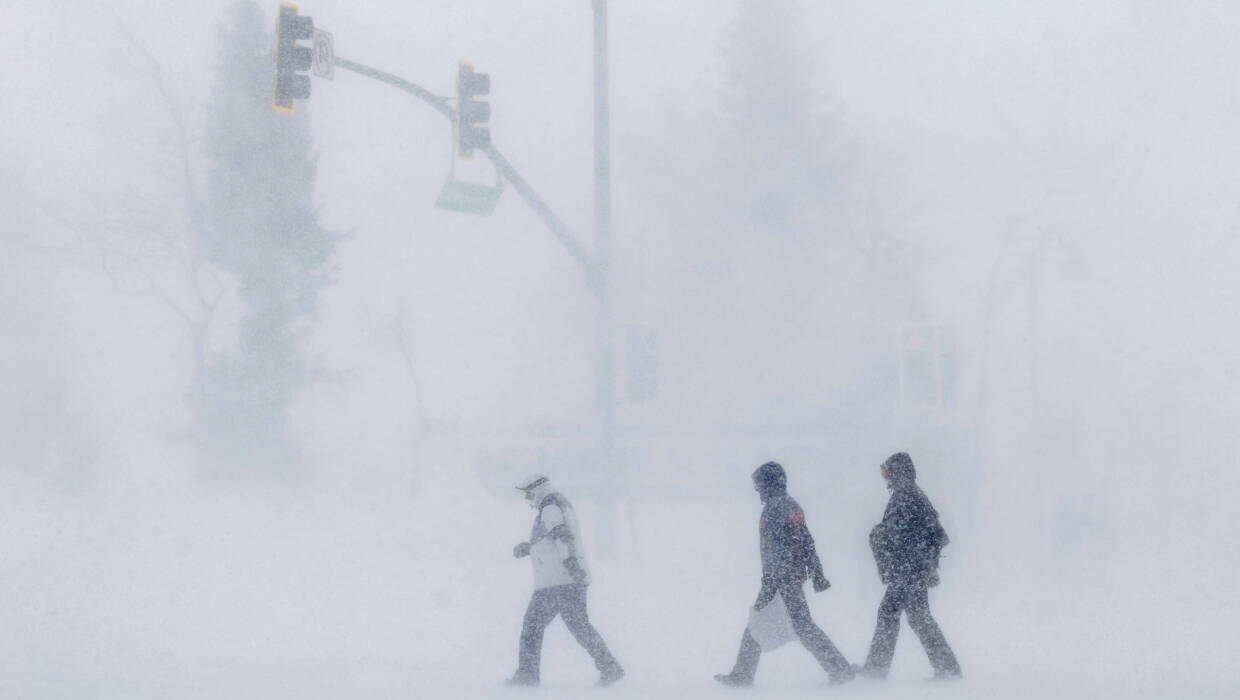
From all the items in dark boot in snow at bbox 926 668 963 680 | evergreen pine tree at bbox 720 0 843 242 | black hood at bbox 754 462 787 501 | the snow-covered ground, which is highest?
evergreen pine tree at bbox 720 0 843 242

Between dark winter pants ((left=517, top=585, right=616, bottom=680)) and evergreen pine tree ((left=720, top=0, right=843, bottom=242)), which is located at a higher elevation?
evergreen pine tree ((left=720, top=0, right=843, bottom=242))

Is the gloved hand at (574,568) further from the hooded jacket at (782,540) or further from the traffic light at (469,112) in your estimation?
the traffic light at (469,112)

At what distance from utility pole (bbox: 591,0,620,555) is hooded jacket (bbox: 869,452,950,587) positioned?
7001mm

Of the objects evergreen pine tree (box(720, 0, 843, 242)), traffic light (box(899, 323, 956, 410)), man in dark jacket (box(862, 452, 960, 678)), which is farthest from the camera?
evergreen pine tree (box(720, 0, 843, 242))

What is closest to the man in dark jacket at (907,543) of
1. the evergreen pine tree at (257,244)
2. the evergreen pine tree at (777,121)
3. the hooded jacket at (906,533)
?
the hooded jacket at (906,533)

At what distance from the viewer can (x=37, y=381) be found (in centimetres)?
3005

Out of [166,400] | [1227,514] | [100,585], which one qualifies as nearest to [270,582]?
[100,585]

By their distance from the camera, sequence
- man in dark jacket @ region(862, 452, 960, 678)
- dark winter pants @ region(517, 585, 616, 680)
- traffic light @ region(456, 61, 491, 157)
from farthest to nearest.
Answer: traffic light @ region(456, 61, 491, 157), dark winter pants @ region(517, 585, 616, 680), man in dark jacket @ region(862, 452, 960, 678)

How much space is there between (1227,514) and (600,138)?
94.5 ft

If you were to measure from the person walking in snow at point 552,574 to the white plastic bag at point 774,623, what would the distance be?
3.97 ft

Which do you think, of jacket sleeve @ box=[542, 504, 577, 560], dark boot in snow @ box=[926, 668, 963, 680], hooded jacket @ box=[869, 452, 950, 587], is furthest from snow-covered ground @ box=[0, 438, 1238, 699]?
jacket sleeve @ box=[542, 504, 577, 560]

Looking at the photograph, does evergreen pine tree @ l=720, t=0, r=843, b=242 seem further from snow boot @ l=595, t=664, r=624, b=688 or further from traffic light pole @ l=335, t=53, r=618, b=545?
snow boot @ l=595, t=664, r=624, b=688

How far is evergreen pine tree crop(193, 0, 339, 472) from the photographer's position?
2500 centimetres

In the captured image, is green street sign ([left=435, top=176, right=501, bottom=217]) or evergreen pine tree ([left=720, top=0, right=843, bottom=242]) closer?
green street sign ([left=435, top=176, right=501, bottom=217])
